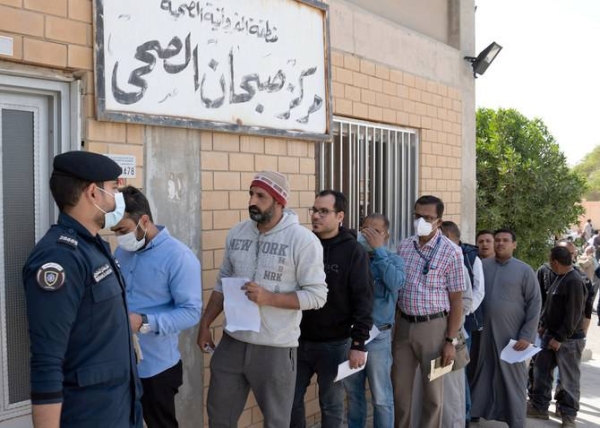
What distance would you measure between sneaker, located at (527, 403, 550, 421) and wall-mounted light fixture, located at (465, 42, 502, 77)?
3.90 meters

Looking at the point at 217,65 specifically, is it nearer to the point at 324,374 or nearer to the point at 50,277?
the point at 324,374

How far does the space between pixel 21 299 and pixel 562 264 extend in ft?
15.5

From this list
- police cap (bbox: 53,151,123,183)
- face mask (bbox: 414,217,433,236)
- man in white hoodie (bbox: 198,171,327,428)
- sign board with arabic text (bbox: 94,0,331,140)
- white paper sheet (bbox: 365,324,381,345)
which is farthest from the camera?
face mask (bbox: 414,217,433,236)

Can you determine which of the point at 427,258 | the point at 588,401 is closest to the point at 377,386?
the point at 427,258

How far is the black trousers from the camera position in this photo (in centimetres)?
330

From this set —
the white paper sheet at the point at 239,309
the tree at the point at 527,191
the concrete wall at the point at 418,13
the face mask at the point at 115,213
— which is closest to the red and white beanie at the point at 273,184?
the white paper sheet at the point at 239,309

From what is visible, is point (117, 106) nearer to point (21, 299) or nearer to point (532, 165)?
point (21, 299)

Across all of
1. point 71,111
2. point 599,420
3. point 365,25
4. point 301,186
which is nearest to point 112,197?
point 71,111

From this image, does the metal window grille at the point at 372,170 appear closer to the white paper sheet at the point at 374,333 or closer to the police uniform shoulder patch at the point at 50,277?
the white paper sheet at the point at 374,333

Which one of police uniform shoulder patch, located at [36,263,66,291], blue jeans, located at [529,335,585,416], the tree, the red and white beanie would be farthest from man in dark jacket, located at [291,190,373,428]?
the tree

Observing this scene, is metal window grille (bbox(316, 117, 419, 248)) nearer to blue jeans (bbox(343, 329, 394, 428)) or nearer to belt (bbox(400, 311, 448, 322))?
belt (bbox(400, 311, 448, 322))

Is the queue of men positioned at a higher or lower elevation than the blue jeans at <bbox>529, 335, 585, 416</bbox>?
higher

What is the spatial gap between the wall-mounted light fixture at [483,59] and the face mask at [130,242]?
18.3ft

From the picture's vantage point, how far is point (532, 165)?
34.7 feet
